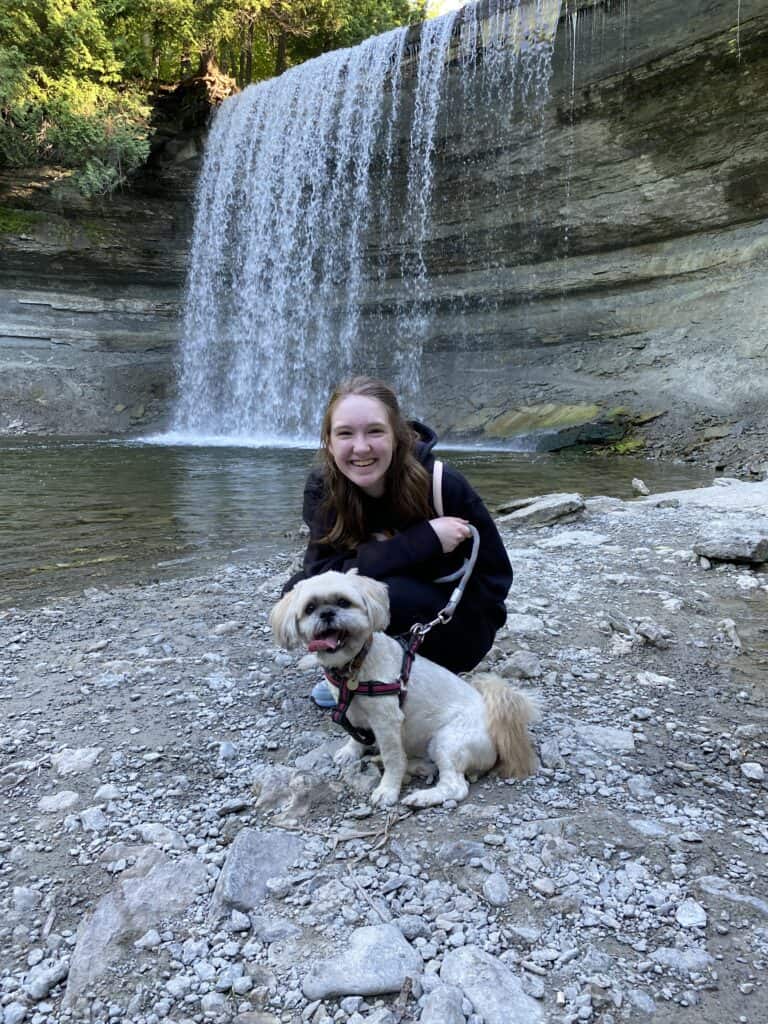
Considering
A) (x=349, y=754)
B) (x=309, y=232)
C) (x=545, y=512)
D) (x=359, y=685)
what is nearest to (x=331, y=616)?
Answer: (x=359, y=685)

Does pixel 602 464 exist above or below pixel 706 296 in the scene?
below

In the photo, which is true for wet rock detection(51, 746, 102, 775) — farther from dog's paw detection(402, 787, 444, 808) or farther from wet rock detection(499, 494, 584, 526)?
wet rock detection(499, 494, 584, 526)

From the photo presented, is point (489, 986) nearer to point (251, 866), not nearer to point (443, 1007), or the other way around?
point (443, 1007)

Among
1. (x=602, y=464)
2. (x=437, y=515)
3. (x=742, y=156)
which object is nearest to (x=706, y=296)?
(x=742, y=156)

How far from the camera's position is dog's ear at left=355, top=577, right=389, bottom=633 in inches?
96.9

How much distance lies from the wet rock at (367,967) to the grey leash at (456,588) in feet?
3.99

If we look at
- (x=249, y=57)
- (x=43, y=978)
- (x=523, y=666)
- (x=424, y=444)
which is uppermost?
(x=249, y=57)

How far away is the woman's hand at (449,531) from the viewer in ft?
9.48

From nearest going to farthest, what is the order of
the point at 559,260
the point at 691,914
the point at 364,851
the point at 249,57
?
the point at 691,914, the point at 364,851, the point at 559,260, the point at 249,57

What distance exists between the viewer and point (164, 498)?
9.84 metres

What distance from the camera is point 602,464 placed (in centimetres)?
1495

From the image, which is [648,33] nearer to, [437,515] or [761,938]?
[437,515]

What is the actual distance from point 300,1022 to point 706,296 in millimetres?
19860

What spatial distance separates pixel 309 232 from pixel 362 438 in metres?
22.2
